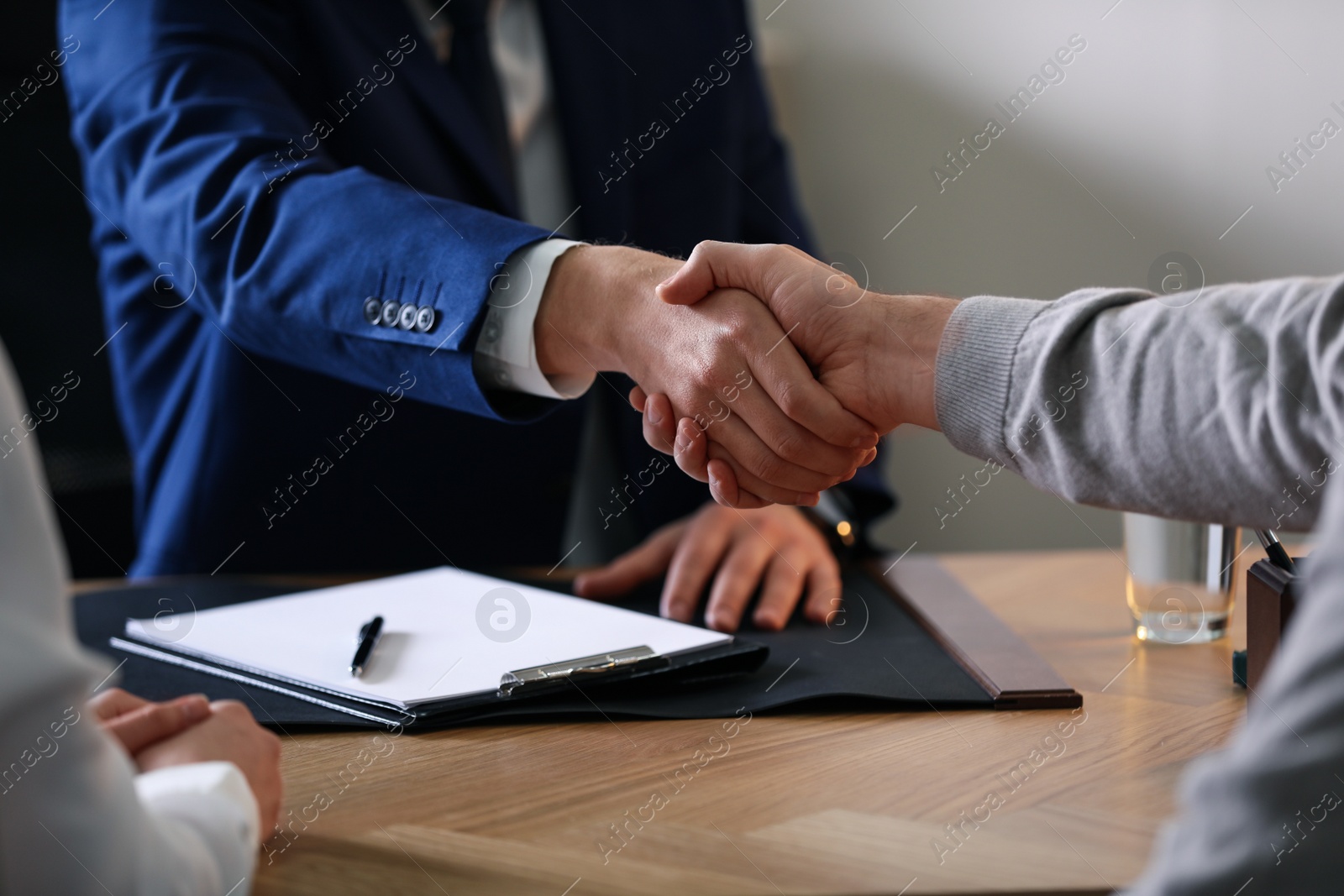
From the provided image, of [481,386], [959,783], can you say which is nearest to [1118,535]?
[481,386]

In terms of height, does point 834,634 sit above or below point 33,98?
below

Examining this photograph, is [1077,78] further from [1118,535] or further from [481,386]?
[481,386]

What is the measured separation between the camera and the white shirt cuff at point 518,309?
1.07m

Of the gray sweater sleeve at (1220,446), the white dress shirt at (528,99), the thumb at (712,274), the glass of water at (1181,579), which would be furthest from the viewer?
the white dress shirt at (528,99)

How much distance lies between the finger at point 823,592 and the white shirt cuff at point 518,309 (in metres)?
0.32

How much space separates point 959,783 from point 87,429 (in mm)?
1629

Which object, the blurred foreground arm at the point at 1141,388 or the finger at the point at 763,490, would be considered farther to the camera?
the finger at the point at 763,490

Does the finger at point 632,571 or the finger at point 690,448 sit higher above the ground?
the finger at point 690,448

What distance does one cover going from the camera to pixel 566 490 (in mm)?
1497

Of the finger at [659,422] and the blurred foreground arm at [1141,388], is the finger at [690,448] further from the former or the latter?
the blurred foreground arm at [1141,388]

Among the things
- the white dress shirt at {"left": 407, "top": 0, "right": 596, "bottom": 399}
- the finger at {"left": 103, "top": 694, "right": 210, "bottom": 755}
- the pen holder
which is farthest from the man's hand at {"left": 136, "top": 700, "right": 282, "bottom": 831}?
the white dress shirt at {"left": 407, "top": 0, "right": 596, "bottom": 399}

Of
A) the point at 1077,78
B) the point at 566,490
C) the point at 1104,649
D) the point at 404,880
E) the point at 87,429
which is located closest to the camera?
the point at 404,880

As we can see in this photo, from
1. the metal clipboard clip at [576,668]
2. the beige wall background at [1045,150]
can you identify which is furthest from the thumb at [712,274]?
the beige wall background at [1045,150]

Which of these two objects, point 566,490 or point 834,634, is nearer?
point 834,634
